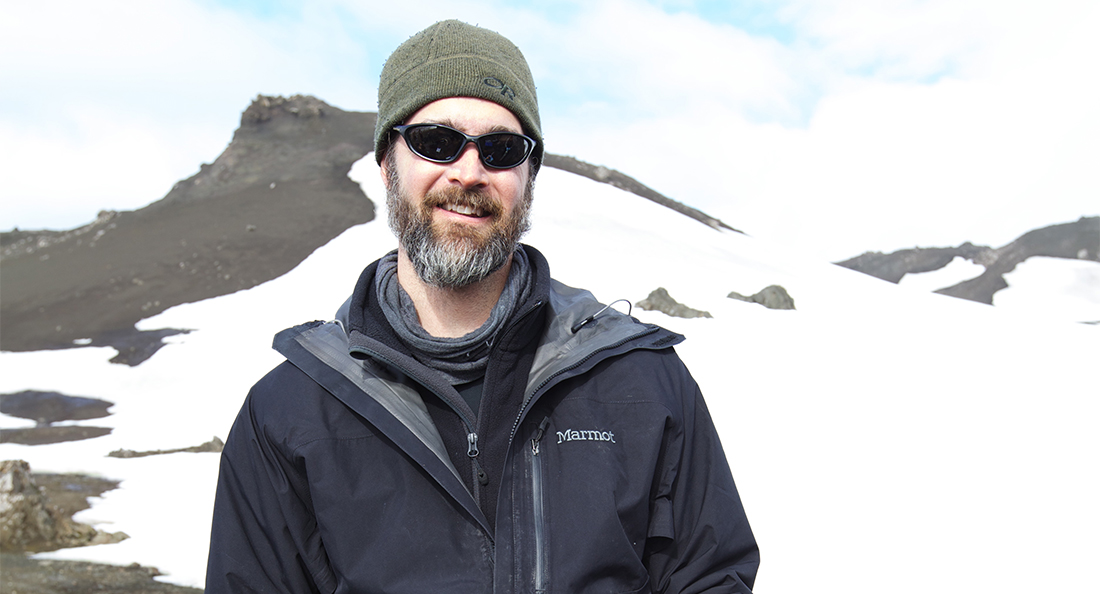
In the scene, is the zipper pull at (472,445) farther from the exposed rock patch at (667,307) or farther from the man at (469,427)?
the exposed rock patch at (667,307)

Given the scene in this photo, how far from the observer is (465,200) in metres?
2.51

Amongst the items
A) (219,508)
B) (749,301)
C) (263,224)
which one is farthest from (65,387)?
(219,508)

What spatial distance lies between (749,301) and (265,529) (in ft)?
59.2

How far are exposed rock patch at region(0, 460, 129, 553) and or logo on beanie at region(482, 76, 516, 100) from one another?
7765mm

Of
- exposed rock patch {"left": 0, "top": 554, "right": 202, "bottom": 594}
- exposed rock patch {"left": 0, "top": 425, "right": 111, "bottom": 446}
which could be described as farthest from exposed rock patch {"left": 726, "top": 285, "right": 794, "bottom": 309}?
exposed rock patch {"left": 0, "top": 554, "right": 202, "bottom": 594}

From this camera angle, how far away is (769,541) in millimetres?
7543

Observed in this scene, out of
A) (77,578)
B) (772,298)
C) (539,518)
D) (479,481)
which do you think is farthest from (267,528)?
(772,298)

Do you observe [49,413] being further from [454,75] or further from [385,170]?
[454,75]

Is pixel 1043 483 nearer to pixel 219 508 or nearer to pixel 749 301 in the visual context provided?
pixel 219 508

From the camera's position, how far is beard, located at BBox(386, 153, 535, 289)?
8.04 feet

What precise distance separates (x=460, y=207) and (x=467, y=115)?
0.28 meters

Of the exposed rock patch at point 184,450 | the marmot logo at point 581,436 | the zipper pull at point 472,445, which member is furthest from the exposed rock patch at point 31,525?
the marmot logo at point 581,436

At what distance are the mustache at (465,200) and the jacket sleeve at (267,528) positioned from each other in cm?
76

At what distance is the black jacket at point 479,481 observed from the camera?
7.13 ft
